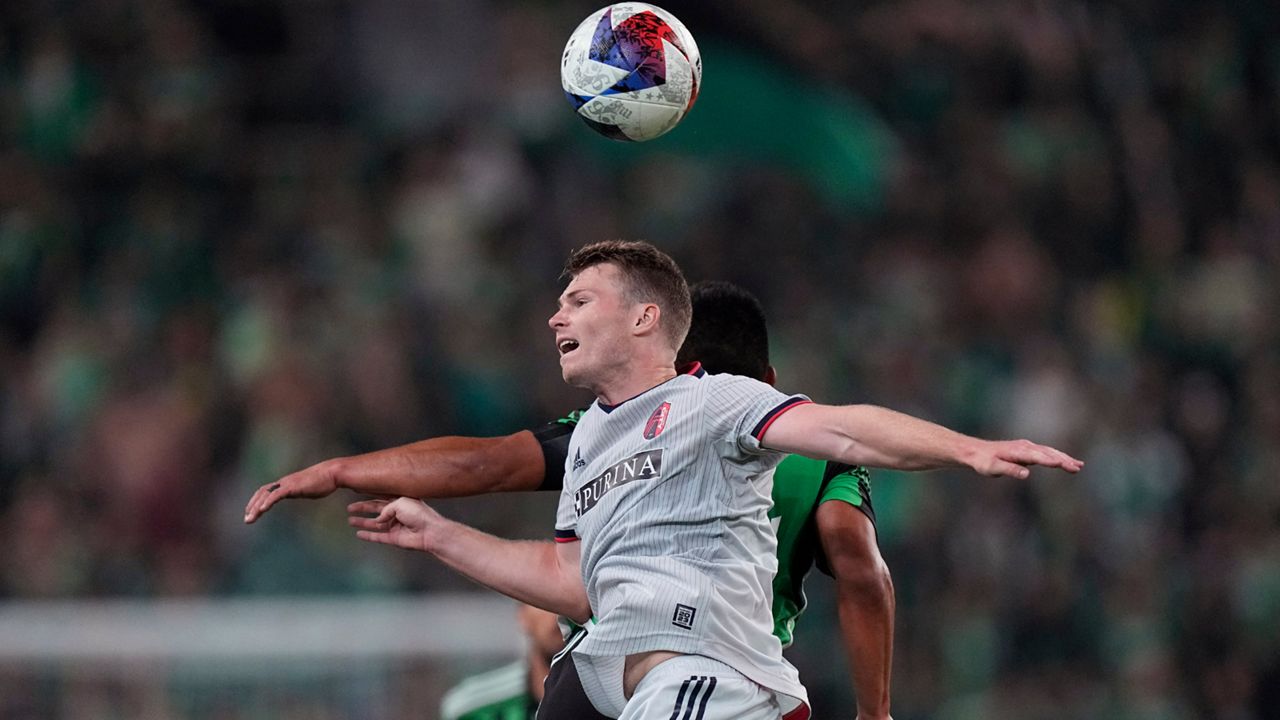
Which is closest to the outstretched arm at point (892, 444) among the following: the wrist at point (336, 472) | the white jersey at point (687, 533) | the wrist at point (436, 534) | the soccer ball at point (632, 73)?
the white jersey at point (687, 533)

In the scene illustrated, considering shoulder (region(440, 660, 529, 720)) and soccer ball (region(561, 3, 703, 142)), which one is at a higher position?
soccer ball (region(561, 3, 703, 142))

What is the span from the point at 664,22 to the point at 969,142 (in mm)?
7217

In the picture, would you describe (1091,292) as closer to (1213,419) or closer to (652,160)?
(1213,419)

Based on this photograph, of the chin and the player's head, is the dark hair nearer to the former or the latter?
the player's head

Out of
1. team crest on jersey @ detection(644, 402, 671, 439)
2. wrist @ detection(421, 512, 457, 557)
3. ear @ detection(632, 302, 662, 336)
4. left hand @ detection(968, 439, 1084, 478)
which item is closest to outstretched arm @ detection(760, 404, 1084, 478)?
left hand @ detection(968, 439, 1084, 478)

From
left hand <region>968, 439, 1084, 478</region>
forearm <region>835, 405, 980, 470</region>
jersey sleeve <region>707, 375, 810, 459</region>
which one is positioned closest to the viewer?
left hand <region>968, 439, 1084, 478</region>

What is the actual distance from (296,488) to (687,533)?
1.04 meters

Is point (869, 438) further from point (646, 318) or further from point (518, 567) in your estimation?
point (518, 567)

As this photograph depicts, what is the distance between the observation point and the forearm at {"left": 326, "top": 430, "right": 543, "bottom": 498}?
458 centimetres

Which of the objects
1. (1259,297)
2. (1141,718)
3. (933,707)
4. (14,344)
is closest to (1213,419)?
(1259,297)

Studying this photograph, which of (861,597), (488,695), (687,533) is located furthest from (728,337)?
(488,695)

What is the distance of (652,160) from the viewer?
11695 millimetres

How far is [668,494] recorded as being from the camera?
13.5ft

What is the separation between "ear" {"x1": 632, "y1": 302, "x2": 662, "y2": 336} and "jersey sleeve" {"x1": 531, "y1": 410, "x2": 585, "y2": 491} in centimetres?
47
